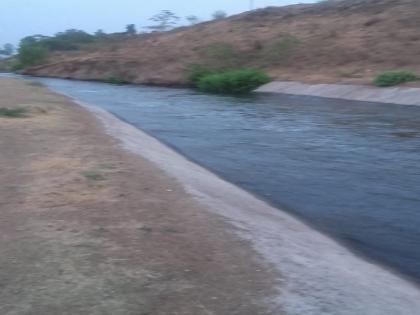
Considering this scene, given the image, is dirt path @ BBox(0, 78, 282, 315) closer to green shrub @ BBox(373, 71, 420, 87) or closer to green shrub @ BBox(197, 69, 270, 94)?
green shrub @ BBox(373, 71, 420, 87)

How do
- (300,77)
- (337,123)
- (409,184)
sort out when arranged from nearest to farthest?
1. (409,184)
2. (337,123)
3. (300,77)

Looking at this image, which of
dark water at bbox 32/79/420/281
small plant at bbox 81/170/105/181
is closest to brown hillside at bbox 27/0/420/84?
dark water at bbox 32/79/420/281

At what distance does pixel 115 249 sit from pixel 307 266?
2.12 metres

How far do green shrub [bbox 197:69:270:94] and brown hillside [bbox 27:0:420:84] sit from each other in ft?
7.97

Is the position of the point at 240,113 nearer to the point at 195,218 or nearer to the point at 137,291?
the point at 195,218

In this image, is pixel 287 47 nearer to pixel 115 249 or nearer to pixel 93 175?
pixel 93 175

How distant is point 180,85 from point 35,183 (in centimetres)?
5213

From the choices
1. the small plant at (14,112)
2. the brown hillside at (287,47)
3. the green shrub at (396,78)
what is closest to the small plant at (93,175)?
the small plant at (14,112)

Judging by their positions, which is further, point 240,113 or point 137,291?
point 240,113

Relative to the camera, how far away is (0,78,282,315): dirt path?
7.09m

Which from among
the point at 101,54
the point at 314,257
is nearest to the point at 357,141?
the point at 314,257

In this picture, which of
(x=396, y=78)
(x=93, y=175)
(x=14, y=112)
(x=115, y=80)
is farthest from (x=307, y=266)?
(x=115, y=80)

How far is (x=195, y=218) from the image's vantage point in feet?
35.6

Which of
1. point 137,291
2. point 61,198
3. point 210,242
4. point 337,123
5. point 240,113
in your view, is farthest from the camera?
point 240,113
